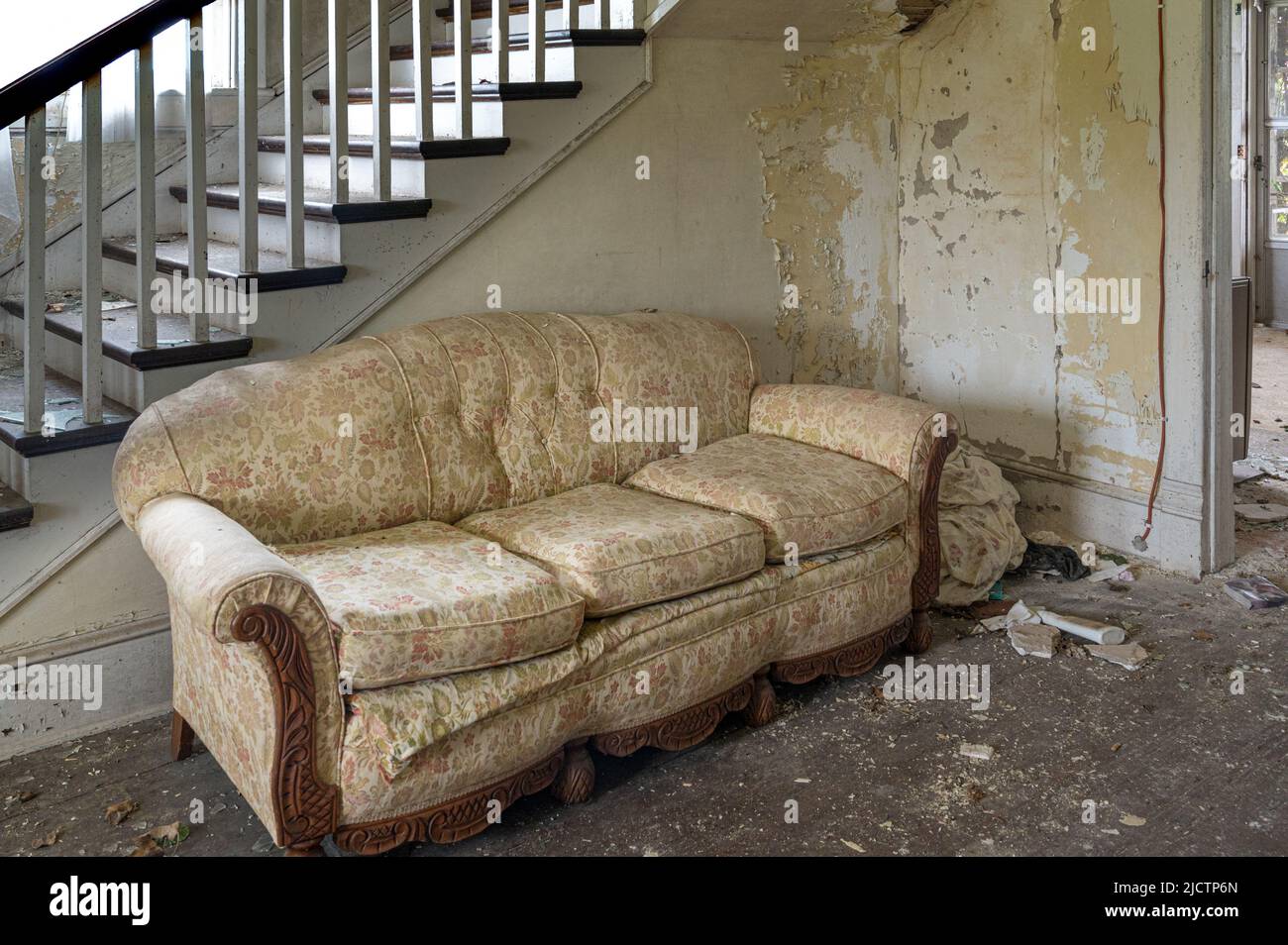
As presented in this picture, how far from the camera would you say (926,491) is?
3264 mm

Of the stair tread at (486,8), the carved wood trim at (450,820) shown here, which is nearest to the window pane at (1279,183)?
the stair tread at (486,8)

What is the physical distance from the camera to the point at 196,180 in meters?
2.86

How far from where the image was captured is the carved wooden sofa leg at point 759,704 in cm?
289

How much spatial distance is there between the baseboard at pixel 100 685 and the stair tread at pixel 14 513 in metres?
0.32

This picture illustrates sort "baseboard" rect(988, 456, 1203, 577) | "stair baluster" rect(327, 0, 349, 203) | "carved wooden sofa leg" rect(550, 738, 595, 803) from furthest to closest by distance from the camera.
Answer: "baseboard" rect(988, 456, 1203, 577) < "stair baluster" rect(327, 0, 349, 203) < "carved wooden sofa leg" rect(550, 738, 595, 803)

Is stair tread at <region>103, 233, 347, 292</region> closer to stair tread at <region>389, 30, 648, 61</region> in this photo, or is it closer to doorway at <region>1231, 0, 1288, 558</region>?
stair tread at <region>389, 30, 648, 61</region>

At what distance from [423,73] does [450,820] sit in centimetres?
212

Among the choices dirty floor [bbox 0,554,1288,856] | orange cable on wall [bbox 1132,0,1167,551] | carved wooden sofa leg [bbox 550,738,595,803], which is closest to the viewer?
dirty floor [bbox 0,554,1288,856]

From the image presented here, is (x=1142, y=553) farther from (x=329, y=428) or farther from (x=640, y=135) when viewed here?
(x=329, y=428)

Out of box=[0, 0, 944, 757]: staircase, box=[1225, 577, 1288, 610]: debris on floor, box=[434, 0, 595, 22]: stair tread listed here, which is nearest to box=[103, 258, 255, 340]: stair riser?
box=[0, 0, 944, 757]: staircase

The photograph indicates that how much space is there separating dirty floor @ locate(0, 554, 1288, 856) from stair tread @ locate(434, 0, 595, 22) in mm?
2745

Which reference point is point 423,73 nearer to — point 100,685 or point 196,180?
point 196,180

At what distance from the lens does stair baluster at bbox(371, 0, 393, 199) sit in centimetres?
317

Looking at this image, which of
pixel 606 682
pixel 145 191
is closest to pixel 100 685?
pixel 145 191
